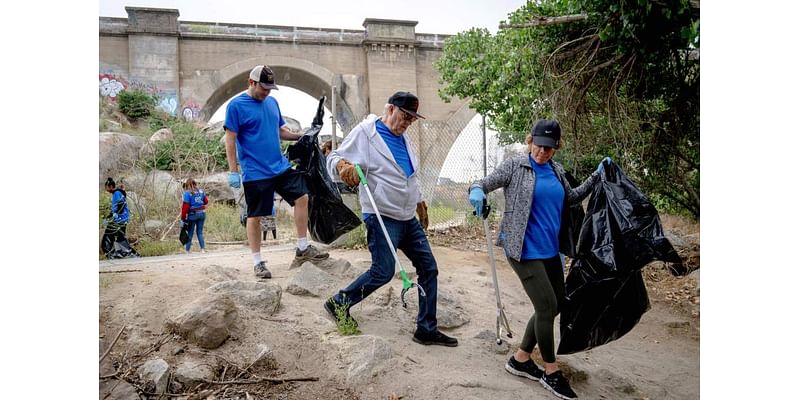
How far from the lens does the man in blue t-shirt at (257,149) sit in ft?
14.4

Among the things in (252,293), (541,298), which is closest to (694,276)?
(541,298)

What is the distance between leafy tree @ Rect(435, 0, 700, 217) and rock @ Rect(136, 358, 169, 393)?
393 centimetres

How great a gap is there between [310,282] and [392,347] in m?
1.14

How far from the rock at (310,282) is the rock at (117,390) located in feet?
5.30

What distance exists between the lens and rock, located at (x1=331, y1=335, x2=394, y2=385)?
3346 mm

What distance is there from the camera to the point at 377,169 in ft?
12.0

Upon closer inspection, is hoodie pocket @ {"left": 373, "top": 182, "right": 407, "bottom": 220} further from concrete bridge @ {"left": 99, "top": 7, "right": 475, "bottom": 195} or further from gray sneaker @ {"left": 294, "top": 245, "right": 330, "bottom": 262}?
concrete bridge @ {"left": 99, "top": 7, "right": 475, "bottom": 195}

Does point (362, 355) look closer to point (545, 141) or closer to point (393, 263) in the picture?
point (393, 263)

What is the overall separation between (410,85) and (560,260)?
18.6 meters

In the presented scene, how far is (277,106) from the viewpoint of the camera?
4.71m

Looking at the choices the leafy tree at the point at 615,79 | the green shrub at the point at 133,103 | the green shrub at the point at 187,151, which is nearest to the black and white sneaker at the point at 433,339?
the leafy tree at the point at 615,79

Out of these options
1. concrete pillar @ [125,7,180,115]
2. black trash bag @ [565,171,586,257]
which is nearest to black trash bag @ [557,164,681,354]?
black trash bag @ [565,171,586,257]
